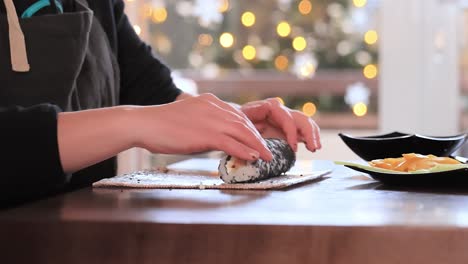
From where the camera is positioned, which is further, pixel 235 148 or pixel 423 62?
pixel 423 62

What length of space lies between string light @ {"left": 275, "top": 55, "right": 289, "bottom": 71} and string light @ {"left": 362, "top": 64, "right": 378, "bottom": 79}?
314 millimetres

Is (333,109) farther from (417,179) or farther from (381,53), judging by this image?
(417,179)

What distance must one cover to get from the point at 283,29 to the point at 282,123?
6.99ft

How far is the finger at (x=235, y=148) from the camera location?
85 centimetres

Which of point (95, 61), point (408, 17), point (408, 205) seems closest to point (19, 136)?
point (408, 205)

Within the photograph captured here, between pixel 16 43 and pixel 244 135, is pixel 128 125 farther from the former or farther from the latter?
pixel 16 43

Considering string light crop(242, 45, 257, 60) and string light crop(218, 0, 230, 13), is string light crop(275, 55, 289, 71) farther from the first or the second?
string light crop(218, 0, 230, 13)

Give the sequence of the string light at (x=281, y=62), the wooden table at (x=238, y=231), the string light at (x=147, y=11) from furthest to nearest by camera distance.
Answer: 1. the string light at (x=281, y=62)
2. the string light at (x=147, y=11)
3. the wooden table at (x=238, y=231)

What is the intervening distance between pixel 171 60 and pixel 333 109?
2.27 feet

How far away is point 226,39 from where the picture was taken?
332 cm

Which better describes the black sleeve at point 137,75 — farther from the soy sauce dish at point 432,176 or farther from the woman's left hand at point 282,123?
the soy sauce dish at point 432,176

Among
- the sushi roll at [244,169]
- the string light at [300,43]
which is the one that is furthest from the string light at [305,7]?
the sushi roll at [244,169]

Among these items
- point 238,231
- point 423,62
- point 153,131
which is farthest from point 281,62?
point 238,231

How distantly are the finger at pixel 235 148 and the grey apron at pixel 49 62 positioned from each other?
0.98ft
